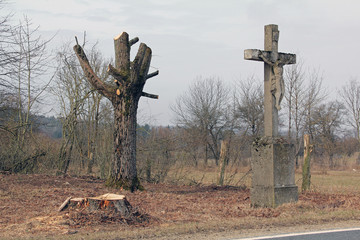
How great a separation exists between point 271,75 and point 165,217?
4.33 metres

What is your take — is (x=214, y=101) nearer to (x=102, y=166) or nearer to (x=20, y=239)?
(x=102, y=166)

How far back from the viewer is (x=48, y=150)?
17578 mm

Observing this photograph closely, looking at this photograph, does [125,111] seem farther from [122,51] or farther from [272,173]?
[272,173]

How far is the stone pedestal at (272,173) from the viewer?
387 inches

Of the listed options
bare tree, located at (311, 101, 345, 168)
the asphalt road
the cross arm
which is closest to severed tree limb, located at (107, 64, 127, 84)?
the cross arm

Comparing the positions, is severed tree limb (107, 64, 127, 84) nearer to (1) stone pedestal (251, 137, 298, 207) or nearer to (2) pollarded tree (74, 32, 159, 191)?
(2) pollarded tree (74, 32, 159, 191)

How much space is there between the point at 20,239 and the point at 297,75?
28.0 m

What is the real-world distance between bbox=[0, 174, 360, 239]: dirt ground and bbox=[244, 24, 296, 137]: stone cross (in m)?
2.00

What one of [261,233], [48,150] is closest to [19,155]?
[48,150]

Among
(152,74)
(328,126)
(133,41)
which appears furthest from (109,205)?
(328,126)

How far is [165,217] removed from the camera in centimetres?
868

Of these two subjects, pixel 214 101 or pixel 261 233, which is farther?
pixel 214 101

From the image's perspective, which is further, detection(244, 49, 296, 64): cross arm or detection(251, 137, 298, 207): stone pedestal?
detection(244, 49, 296, 64): cross arm

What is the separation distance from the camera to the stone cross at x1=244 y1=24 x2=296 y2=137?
10156mm
